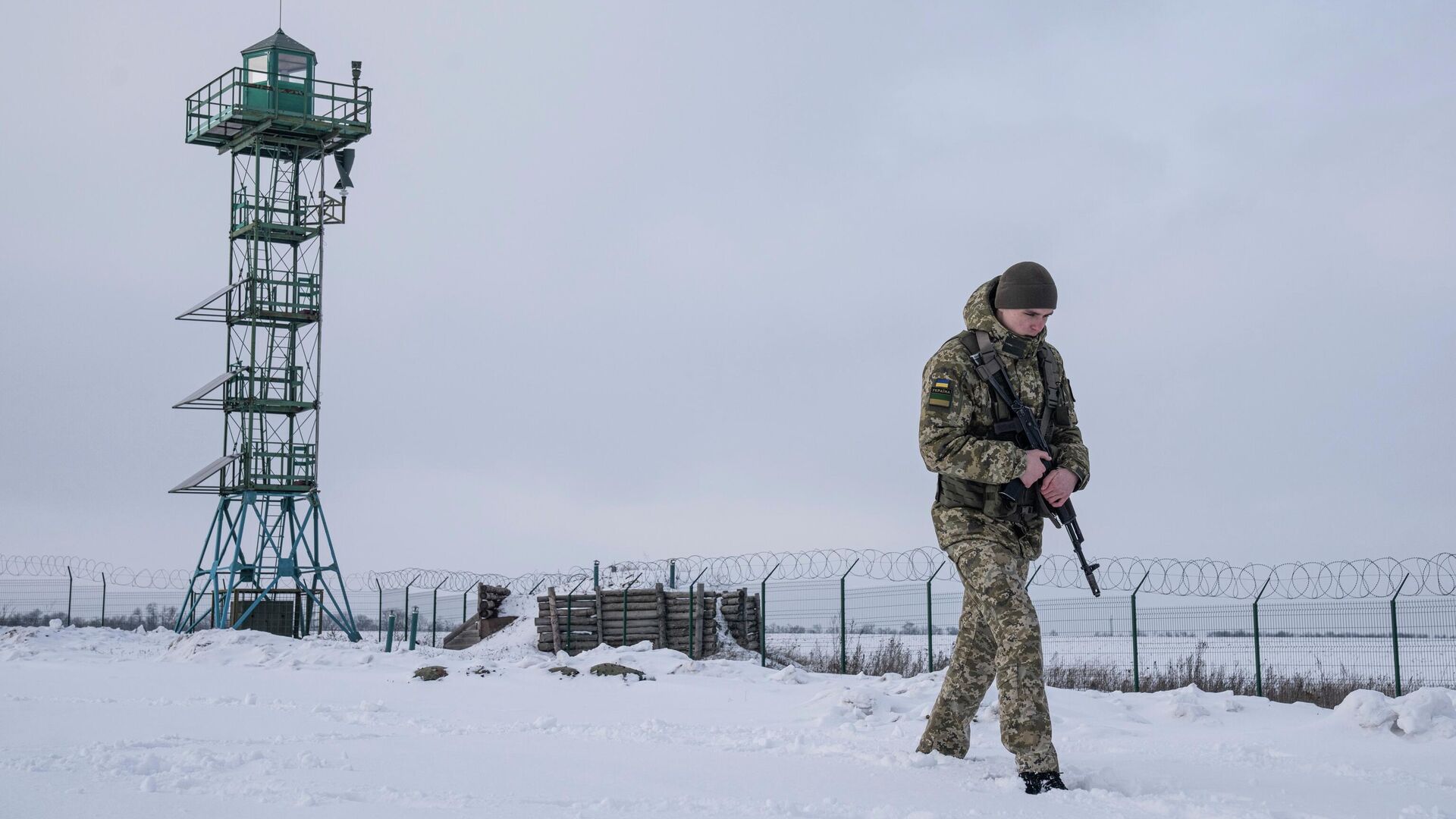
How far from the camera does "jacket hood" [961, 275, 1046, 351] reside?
6.30 m

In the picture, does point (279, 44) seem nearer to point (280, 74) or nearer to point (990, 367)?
point (280, 74)

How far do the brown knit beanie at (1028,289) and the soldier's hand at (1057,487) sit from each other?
0.78m

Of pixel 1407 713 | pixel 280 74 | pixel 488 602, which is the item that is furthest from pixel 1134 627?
pixel 280 74

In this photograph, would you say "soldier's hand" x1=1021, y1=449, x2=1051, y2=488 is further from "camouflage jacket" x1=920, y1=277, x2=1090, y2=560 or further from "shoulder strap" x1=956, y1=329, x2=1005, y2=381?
"shoulder strap" x1=956, y1=329, x2=1005, y2=381

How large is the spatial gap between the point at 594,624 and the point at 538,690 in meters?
11.1

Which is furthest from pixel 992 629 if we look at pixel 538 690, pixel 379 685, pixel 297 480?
pixel 297 480

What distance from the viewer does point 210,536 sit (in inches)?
1142

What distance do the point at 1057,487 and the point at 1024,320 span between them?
2.60ft

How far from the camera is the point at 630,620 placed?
24.0m

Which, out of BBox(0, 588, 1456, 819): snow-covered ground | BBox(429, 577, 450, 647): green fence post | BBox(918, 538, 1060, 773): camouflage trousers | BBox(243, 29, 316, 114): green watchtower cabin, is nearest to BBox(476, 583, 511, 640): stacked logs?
BBox(429, 577, 450, 647): green fence post

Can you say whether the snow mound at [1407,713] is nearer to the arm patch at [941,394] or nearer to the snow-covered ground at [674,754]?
the snow-covered ground at [674,754]

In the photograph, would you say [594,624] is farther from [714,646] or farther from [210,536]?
[210,536]

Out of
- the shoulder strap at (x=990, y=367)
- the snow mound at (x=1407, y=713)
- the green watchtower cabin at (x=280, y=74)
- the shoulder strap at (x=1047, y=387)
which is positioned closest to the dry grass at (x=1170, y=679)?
the snow mound at (x=1407, y=713)

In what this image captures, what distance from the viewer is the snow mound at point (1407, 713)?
857 centimetres
